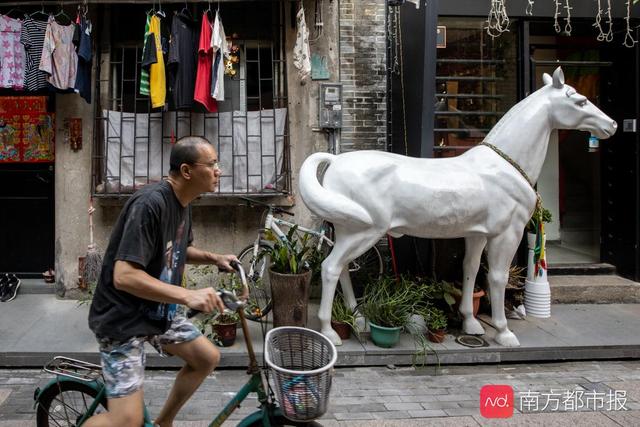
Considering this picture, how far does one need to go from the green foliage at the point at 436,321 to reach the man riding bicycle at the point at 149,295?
3.40 metres

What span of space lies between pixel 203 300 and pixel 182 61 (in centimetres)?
496

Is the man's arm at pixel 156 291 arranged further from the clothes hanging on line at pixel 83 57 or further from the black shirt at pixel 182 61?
the clothes hanging on line at pixel 83 57

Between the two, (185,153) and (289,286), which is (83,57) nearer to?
(289,286)

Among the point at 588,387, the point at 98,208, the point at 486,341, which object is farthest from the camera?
the point at 98,208

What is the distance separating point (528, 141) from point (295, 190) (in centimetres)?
312

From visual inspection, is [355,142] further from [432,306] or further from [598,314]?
[598,314]

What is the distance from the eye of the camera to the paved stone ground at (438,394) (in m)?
4.33

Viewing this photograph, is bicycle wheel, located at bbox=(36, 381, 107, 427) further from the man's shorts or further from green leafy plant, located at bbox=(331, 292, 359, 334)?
green leafy plant, located at bbox=(331, 292, 359, 334)

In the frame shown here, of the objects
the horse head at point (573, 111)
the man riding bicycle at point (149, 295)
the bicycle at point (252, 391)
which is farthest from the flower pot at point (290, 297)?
the horse head at point (573, 111)

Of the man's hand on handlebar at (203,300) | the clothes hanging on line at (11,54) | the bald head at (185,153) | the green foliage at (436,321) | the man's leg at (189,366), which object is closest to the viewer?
the man's hand on handlebar at (203,300)

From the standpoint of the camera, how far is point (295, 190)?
7.53 metres

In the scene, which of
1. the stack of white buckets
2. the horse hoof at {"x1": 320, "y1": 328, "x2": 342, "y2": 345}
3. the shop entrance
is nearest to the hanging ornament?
the shop entrance

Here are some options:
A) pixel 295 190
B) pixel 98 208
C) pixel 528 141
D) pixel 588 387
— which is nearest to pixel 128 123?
Result: pixel 98 208

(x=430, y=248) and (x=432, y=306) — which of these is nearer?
(x=432, y=306)
